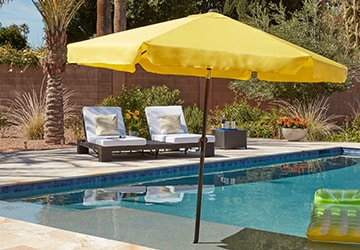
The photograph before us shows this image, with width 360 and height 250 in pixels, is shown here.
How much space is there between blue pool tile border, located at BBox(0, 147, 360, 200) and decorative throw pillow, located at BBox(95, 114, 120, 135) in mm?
1929

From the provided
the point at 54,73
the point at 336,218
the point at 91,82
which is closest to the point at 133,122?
the point at 54,73

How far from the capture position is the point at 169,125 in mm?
12312

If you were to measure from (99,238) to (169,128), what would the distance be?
23.5 ft

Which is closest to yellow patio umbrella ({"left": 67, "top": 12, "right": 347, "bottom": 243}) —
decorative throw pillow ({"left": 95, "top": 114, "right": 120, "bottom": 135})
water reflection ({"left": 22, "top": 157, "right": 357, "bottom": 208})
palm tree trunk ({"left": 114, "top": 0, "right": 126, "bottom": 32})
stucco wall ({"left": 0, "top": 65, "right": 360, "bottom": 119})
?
water reflection ({"left": 22, "top": 157, "right": 357, "bottom": 208})

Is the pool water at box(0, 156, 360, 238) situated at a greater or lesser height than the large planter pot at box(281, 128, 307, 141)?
lesser

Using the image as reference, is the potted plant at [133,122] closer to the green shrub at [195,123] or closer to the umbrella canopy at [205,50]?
the green shrub at [195,123]

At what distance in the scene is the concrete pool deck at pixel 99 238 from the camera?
16.6 ft

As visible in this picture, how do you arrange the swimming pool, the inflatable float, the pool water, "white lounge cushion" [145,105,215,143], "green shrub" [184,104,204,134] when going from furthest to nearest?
"green shrub" [184,104,204,134]
"white lounge cushion" [145,105,215,143]
the pool water
the swimming pool
the inflatable float

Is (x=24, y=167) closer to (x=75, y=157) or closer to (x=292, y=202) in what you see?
(x=75, y=157)

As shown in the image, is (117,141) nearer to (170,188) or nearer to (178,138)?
(178,138)

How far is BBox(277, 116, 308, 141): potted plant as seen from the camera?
1639cm

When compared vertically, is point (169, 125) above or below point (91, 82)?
below


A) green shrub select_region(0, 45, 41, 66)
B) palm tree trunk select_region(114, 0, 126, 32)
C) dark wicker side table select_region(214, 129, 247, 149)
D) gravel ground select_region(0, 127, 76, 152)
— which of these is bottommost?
gravel ground select_region(0, 127, 76, 152)

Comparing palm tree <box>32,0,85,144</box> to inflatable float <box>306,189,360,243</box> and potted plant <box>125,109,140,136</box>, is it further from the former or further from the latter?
inflatable float <box>306,189,360,243</box>
